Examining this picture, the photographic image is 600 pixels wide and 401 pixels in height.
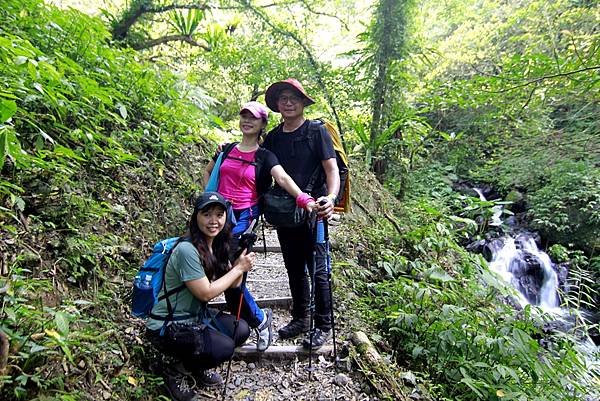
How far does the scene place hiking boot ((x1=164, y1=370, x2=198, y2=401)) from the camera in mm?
2551

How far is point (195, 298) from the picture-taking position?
2635mm

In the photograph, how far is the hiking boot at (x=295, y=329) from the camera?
3.40 meters

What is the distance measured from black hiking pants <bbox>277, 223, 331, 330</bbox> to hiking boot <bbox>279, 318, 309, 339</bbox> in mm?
139

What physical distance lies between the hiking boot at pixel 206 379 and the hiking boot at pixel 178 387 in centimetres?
10

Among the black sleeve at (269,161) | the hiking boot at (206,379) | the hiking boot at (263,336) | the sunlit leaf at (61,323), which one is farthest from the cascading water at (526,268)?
the sunlit leaf at (61,323)

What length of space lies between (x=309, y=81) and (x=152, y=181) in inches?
228

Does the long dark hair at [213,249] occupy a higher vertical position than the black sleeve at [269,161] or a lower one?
lower

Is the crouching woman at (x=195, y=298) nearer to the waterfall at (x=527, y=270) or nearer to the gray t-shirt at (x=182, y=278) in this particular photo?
the gray t-shirt at (x=182, y=278)

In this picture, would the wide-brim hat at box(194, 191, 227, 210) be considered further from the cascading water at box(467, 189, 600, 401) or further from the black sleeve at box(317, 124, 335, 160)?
the cascading water at box(467, 189, 600, 401)

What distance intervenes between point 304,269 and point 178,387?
1.33 metres

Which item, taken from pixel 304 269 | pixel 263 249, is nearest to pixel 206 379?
pixel 304 269

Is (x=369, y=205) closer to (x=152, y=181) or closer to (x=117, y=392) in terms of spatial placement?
(x=152, y=181)

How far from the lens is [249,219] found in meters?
3.12

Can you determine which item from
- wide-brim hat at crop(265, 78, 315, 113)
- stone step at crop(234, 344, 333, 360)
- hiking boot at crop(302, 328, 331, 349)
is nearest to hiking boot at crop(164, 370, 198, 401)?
stone step at crop(234, 344, 333, 360)
